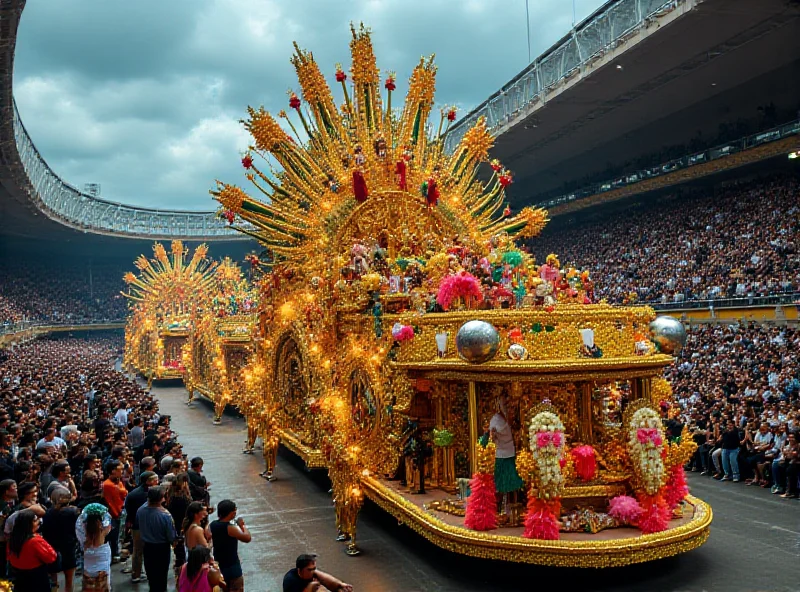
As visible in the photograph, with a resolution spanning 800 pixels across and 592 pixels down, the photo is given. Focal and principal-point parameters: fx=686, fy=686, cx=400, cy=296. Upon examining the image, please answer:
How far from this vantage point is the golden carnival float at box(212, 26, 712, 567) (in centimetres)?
735

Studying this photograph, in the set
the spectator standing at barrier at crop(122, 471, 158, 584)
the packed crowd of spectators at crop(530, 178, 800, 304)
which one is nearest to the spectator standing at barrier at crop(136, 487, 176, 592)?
the spectator standing at barrier at crop(122, 471, 158, 584)

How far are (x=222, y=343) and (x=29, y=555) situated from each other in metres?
15.3

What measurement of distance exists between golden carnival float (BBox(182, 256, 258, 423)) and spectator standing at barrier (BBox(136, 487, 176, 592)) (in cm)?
877

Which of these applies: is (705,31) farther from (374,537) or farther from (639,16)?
(374,537)

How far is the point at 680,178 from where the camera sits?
85.5ft

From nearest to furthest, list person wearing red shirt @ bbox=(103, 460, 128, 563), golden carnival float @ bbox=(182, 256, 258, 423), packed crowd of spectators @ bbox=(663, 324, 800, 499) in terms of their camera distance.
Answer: person wearing red shirt @ bbox=(103, 460, 128, 563) → packed crowd of spectators @ bbox=(663, 324, 800, 499) → golden carnival float @ bbox=(182, 256, 258, 423)

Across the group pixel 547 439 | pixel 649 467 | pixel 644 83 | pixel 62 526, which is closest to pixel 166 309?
pixel 644 83

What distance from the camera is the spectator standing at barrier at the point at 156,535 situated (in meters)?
6.72

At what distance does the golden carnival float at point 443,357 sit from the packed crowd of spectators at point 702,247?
1116cm

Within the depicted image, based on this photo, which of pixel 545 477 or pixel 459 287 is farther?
pixel 459 287

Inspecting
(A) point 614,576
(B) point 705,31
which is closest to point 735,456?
(A) point 614,576

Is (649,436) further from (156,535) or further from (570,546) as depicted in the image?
(156,535)

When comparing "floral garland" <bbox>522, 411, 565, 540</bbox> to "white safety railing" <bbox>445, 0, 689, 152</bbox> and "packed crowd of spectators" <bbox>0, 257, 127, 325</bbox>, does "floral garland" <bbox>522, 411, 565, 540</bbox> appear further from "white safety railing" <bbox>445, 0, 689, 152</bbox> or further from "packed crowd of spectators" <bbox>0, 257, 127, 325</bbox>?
"packed crowd of spectators" <bbox>0, 257, 127, 325</bbox>

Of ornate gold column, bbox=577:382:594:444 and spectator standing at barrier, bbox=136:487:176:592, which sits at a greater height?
ornate gold column, bbox=577:382:594:444
